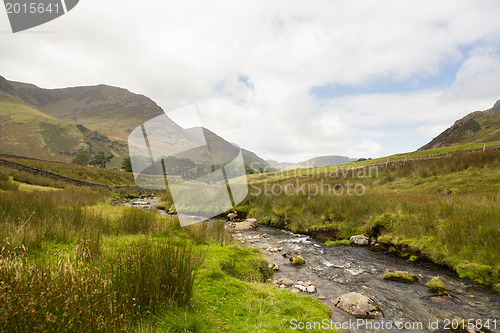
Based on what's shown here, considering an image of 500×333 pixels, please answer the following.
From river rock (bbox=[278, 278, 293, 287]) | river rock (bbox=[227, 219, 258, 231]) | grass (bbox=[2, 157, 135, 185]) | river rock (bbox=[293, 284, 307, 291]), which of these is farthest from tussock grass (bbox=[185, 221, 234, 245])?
grass (bbox=[2, 157, 135, 185])

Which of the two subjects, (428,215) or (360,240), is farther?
(360,240)

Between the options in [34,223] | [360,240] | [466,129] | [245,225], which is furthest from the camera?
[466,129]

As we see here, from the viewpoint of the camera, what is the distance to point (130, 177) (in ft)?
171

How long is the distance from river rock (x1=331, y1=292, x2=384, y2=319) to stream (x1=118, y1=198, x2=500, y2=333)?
4.7 inches

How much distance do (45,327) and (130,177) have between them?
56373 mm

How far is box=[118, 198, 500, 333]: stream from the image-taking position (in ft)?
15.0

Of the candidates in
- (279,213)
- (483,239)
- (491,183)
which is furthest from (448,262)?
(491,183)

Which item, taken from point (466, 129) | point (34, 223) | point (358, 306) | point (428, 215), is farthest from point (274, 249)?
point (466, 129)

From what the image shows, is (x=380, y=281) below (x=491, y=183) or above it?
below

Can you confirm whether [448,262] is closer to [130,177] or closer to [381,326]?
[381,326]

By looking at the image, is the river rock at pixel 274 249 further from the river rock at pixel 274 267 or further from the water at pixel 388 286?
the river rock at pixel 274 267

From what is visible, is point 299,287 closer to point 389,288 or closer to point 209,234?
point 389,288

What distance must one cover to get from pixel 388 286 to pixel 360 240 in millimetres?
3847

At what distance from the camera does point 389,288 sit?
5938 millimetres
